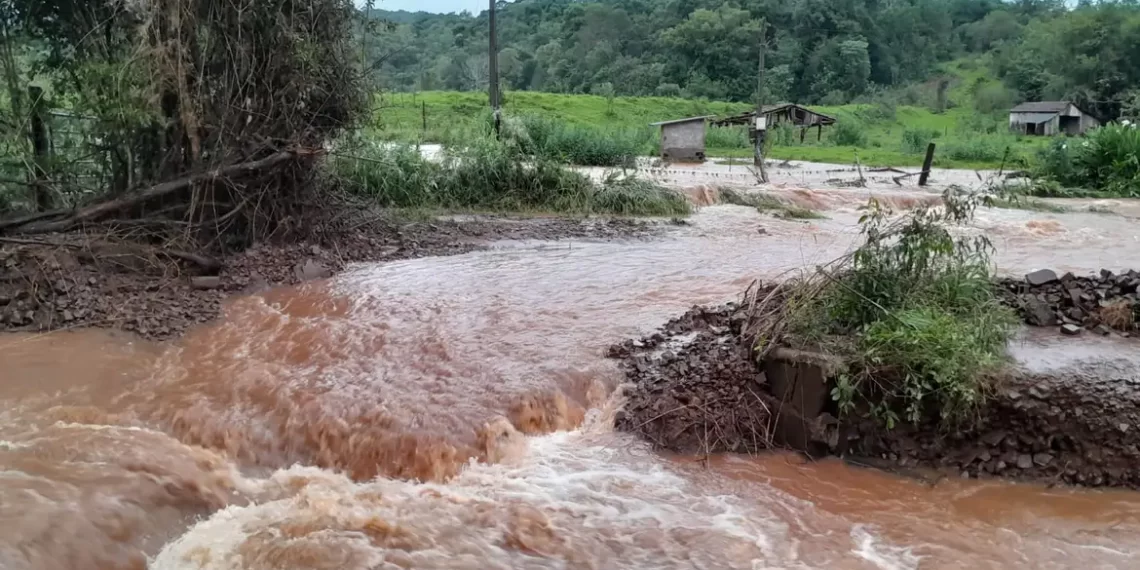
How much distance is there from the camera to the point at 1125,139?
20922 mm

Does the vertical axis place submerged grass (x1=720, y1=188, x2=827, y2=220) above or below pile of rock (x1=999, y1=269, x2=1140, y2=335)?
above

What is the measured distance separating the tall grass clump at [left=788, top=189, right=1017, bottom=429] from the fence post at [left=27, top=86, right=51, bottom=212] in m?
7.80

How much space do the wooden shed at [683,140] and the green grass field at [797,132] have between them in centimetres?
145

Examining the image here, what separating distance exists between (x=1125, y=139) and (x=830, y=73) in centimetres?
3561

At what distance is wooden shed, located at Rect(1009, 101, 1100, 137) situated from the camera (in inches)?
1683

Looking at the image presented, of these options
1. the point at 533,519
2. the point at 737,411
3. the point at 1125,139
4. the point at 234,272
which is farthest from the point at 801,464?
the point at 1125,139

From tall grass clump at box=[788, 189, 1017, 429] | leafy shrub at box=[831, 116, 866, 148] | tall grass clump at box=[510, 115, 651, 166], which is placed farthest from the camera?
leafy shrub at box=[831, 116, 866, 148]

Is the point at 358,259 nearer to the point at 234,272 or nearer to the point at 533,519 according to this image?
the point at 234,272

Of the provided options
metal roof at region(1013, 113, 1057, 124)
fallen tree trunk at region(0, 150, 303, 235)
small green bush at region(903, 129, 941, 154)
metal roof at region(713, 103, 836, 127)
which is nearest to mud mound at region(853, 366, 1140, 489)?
fallen tree trunk at region(0, 150, 303, 235)

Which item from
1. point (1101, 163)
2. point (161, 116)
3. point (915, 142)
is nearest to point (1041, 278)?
point (161, 116)

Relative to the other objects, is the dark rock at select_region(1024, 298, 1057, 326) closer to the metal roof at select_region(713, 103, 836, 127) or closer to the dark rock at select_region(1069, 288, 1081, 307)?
the dark rock at select_region(1069, 288, 1081, 307)

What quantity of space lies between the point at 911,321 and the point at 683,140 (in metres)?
22.8

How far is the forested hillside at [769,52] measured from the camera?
1917 inches

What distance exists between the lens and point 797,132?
38.5m
